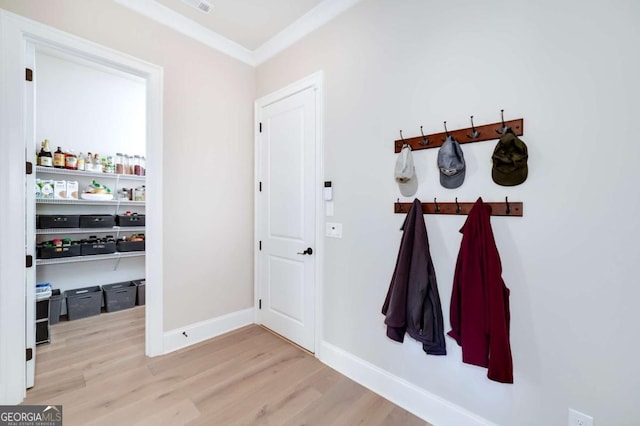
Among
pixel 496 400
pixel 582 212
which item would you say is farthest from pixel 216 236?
pixel 582 212

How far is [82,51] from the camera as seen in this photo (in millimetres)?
1999

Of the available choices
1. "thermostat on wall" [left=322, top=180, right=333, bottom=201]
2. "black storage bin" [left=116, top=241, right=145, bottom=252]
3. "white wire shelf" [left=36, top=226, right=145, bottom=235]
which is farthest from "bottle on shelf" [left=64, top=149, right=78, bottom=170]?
"thermostat on wall" [left=322, top=180, right=333, bottom=201]

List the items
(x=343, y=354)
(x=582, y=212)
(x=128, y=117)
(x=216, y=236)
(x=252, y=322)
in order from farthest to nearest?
(x=128, y=117) < (x=252, y=322) < (x=216, y=236) < (x=343, y=354) < (x=582, y=212)

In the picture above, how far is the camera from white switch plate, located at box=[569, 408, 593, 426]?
4.02 feet

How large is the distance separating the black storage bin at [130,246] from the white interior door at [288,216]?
1782mm

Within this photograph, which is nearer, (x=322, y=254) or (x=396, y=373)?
(x=396, y=373)

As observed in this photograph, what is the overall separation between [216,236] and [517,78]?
107 inches

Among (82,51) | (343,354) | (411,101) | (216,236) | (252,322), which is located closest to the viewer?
(411,101)

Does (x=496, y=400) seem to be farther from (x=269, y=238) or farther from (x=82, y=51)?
(x=82, y=51)

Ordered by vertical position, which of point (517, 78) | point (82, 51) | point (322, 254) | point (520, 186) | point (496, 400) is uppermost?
point (82, 51)

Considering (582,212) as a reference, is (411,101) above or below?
above

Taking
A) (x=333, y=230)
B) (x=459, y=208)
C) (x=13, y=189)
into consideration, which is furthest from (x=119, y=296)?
(x=459, y=208)

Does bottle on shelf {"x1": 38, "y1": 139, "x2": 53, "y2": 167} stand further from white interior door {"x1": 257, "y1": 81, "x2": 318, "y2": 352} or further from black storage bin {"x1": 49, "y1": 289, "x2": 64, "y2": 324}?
white interior door {"x1": 257, "y1": 81, "x2": 318, "y2": 352}

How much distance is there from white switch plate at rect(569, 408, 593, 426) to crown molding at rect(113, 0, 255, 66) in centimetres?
372
